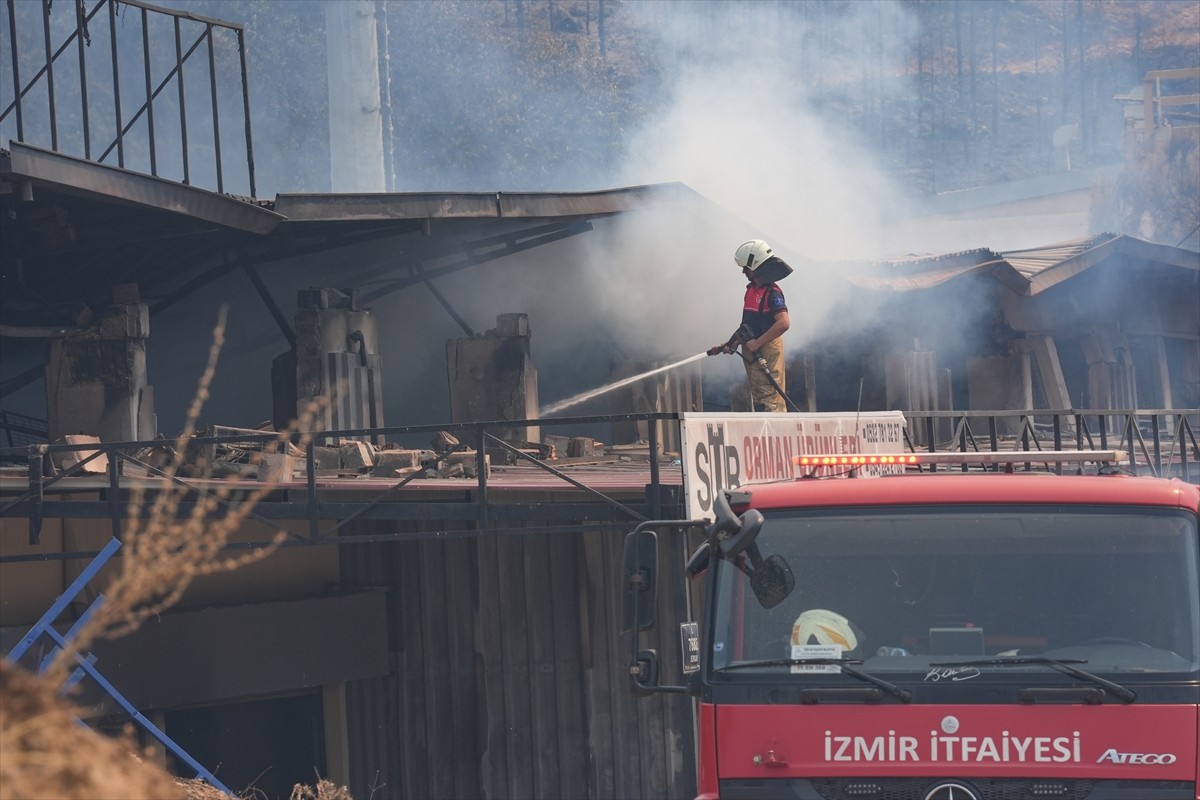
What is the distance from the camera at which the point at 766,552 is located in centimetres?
566

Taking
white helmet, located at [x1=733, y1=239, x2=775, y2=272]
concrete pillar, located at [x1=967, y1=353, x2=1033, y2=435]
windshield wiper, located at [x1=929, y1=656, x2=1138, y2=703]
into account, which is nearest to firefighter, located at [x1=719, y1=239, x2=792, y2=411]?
white helmet, located at [x1=733, y1=239, x2=775, y2=272]

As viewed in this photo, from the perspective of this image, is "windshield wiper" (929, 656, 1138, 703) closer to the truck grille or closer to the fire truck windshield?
the fire truck windshield

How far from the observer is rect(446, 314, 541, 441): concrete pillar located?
1625 centimetres

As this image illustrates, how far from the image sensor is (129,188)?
13.6m

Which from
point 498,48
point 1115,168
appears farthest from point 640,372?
point 498,48

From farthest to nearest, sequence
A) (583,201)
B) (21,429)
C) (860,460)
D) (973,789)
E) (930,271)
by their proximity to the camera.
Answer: (930,271), (21,429), (583,201), (860,460), (973,789)

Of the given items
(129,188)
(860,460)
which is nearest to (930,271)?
(129,188)

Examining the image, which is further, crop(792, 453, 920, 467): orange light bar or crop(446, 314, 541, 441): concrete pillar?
crop(446, 314, 541, 441): concrete pillar

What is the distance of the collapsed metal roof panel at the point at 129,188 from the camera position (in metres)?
12.6

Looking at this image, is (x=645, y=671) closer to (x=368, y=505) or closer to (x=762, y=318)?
(x=368, y=505)

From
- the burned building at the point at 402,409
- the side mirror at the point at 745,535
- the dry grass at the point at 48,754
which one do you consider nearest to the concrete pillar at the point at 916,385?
the burned building at the point at 402,409

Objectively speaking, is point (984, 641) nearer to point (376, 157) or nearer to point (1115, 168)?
point (376, 157)

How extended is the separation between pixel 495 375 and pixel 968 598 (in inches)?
443

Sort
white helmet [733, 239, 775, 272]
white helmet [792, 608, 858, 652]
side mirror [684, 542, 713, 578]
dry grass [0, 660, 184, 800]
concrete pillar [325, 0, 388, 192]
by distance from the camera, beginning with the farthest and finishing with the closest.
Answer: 1. concrete pillar [325, 0, 388, 192]
2. white helmet [733, 239, 775, 272]
3. side mirror [684, 542, 713, 578]
4. white helmet [792, 608, 858, 652]
5. dry grass [0, 660, 184, 800]
